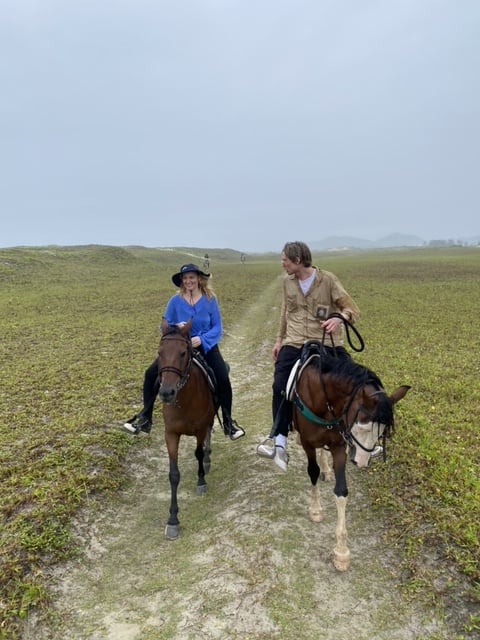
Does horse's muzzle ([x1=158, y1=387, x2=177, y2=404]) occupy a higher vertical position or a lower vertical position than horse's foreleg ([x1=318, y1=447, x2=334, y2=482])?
higher

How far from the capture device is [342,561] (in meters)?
4.50

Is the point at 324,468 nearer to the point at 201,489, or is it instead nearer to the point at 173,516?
the point at 201,489

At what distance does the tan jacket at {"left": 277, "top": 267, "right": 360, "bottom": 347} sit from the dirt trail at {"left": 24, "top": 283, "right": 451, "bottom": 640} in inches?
94.3

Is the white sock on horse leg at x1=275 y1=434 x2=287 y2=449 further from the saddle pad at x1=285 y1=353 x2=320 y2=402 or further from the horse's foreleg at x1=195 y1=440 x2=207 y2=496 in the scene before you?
the horse's foreleg at x1=195 y1=440 x2=207 y2=496

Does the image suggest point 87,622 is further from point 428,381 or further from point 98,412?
point 428,381

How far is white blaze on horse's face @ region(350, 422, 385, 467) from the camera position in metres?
3.99

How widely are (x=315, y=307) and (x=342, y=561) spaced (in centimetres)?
307

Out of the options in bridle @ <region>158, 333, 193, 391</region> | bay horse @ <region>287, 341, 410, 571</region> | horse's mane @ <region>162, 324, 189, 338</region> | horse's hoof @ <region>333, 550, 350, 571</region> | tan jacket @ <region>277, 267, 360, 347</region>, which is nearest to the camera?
bay horse @ <region>287, 341, 410, 571</region>

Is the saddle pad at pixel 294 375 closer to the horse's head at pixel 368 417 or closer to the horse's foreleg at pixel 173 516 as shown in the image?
the horse's head at pixel 368 417

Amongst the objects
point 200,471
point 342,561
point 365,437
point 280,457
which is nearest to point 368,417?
point 365,437

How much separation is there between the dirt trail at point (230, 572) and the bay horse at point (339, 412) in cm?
40

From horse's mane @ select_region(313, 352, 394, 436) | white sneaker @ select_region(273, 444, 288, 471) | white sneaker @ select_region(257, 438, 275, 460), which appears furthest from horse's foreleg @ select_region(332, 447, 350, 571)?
white sneaker @ select_region(257, 438, 275, 460)

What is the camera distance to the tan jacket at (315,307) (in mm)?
5418

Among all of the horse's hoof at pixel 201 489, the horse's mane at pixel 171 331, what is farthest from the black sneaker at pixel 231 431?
the horse's mane at pixel 171 331
